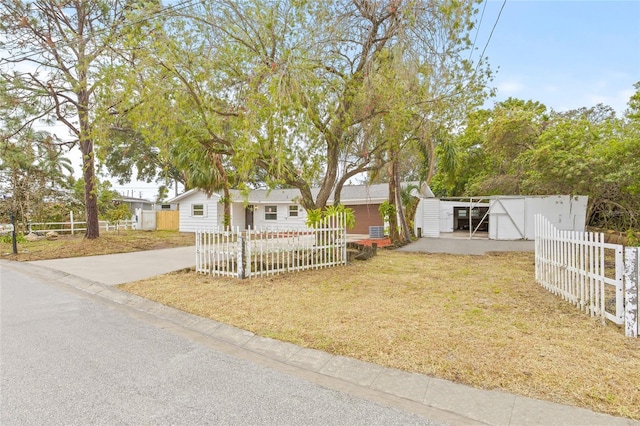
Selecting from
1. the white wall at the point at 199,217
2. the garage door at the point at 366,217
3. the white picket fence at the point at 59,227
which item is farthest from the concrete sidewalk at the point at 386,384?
the white picket fence at the point at 59,227

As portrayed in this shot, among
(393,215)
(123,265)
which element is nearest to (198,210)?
(123,265)

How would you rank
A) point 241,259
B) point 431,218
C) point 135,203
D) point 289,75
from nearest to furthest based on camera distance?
point 289,75 → point 241,259 → point 431,218 → point 135,203

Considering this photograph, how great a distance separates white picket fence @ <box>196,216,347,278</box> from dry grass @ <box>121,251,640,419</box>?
439mm

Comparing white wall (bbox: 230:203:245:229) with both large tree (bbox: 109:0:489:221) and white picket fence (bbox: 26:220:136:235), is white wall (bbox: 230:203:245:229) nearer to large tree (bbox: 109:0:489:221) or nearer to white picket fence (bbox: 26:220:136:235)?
white picket fence (bbox: 26:220:136:235)

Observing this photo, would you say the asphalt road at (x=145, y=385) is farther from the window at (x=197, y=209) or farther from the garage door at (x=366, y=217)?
the window at (x=197, y=209)

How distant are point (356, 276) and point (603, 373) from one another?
5.17 m

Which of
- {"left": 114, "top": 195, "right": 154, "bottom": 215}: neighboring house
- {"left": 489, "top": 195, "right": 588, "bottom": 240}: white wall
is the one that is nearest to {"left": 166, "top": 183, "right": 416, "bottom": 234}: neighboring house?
{"left": 489, "top": 195, "right": 588, "bottom": 240}: white wall

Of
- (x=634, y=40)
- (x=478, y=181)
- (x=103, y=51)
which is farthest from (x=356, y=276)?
(x=478, y=181)

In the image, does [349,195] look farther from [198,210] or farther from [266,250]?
[266,250]

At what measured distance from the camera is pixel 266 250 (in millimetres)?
8383

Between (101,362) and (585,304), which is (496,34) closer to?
(585,304)

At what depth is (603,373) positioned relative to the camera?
10.2 ft

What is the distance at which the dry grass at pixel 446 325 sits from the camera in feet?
10.1

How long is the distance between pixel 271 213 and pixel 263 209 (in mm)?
749
